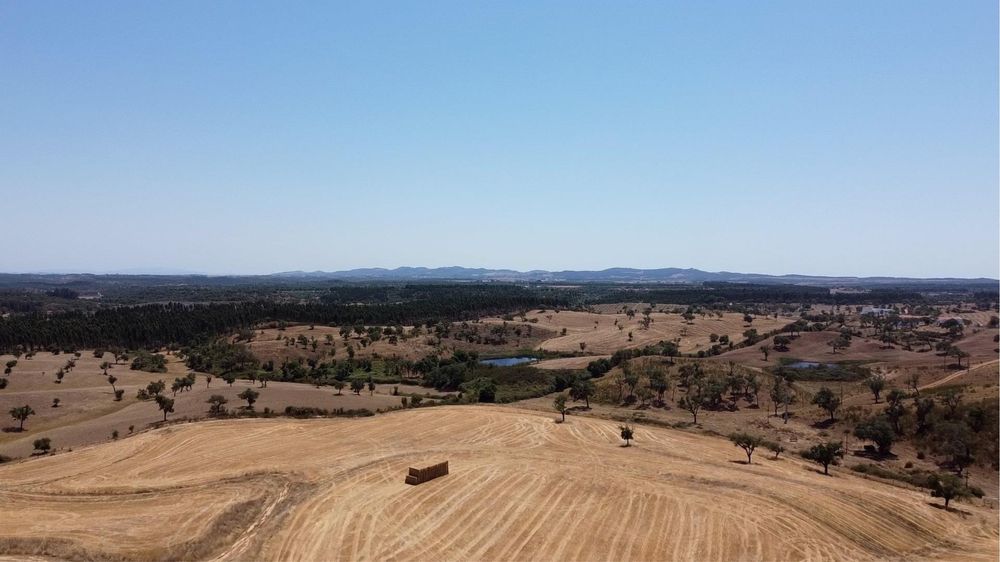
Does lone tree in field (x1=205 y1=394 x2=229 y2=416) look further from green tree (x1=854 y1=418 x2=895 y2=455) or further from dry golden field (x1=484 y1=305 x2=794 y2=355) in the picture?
dry golden field (x1=484 y1=305 x2=794 y2=355)

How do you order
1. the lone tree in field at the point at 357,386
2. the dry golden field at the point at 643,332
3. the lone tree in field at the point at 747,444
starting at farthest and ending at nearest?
the dry golden field at the point at 643,332, the lone tree in field at the point at 357,386, the lone tree in field at the point at 747,444

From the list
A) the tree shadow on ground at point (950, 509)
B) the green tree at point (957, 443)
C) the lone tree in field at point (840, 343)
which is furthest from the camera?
the lone tree in field at point (840, 343)

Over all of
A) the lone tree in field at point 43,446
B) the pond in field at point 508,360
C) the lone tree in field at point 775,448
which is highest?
the lone tree in field at point 775,448

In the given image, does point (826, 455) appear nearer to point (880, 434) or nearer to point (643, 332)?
point (880, 434)

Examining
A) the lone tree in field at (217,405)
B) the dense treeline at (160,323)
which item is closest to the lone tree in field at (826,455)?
the lone tree in field at (217,405)

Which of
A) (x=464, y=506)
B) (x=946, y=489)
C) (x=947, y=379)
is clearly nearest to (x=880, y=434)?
(x=946, y=489)

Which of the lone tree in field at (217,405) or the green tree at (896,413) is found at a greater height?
the green tree at (896,413)

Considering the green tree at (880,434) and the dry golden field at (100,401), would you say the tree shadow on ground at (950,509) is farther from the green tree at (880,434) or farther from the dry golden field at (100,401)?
the dry golden field at (100,401)
